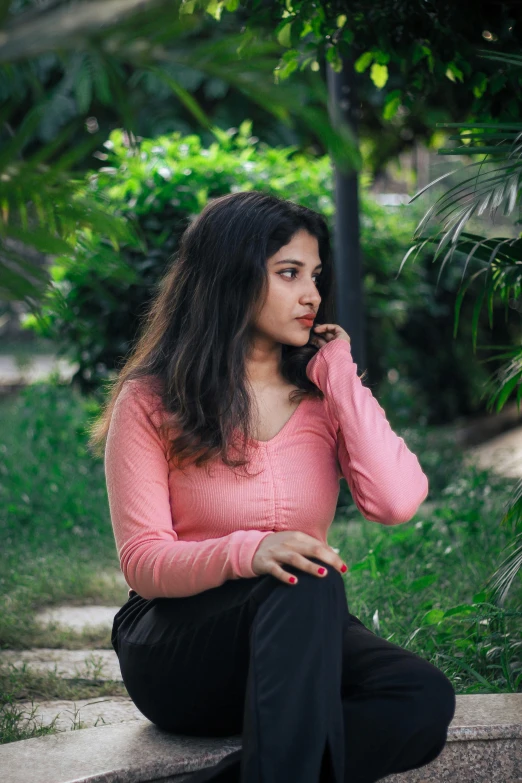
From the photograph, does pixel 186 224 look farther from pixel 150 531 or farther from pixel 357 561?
pixel 150 531

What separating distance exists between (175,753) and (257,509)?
54 centimetres

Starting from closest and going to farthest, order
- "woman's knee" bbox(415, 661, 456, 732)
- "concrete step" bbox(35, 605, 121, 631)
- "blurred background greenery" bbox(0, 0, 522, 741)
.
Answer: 1. "blurred background greenery" bbox(0, 0, 522, 741)
2. "woman's knee" bbox(415, 661, 456, 732)
3. "concrete step" bbox(35, 605, 121, 631)

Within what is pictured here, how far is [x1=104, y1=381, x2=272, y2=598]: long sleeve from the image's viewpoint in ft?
6.86

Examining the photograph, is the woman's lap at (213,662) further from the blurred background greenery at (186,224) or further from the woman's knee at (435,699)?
the blurred background greenery at (186,224)

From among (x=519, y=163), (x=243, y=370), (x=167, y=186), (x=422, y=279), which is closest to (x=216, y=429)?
(x=243, y=370)

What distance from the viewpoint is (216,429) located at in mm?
2369

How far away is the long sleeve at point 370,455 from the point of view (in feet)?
7.71

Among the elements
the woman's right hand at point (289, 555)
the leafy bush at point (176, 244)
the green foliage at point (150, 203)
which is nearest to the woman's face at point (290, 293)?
the woman's right hand at point (289, 555)

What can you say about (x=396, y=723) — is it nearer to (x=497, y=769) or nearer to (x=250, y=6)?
(x=497, y=769)

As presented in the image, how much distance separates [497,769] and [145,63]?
6.28 feet

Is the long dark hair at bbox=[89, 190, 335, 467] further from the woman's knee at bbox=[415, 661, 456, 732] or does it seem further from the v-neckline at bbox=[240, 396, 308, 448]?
the woman's knee at bbox=[415, 661, 456, 732]

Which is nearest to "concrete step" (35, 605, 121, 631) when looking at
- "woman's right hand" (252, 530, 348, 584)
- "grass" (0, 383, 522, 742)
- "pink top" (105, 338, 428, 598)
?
"grass" (0, 383, 522, 742)

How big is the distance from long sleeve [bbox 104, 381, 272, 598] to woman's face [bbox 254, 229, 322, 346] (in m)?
0.35

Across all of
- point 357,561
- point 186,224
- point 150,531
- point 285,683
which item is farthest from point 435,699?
point 186,224
